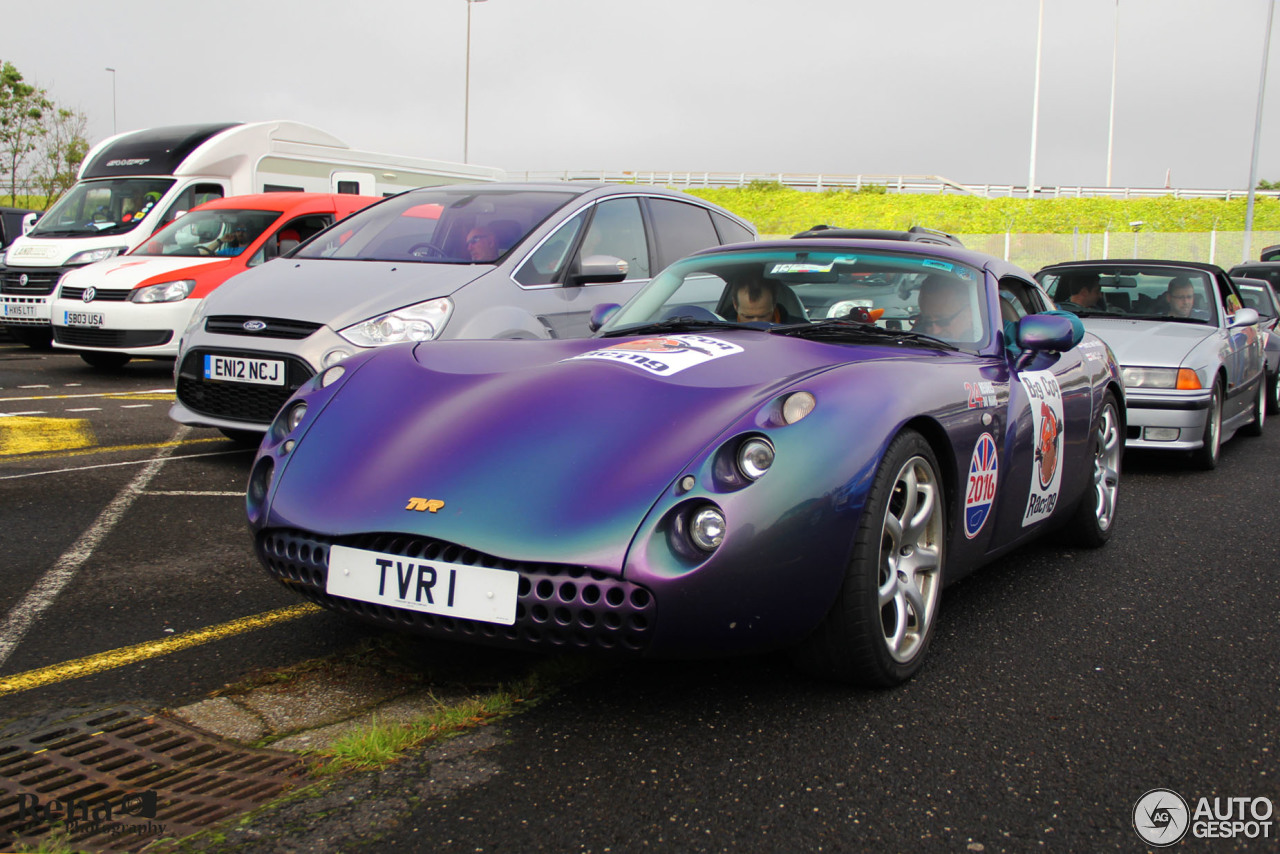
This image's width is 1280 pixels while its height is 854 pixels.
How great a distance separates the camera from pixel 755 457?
2635 millimetres

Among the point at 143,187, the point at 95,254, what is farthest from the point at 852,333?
the point at 143,187

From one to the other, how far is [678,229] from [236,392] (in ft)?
10.6

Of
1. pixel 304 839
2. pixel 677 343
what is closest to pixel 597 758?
pixel 304 839

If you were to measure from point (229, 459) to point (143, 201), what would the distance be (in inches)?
310

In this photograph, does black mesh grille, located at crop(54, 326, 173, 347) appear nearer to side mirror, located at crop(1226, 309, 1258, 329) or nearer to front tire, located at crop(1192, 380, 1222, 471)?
front tire, located at crop(1192, 380, 1222, 471)

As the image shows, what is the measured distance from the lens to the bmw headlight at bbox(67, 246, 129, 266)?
1243 cm

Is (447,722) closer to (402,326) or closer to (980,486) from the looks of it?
(980,486)

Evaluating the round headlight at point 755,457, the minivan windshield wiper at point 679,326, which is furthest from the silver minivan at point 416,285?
the round headlight at point 755,457

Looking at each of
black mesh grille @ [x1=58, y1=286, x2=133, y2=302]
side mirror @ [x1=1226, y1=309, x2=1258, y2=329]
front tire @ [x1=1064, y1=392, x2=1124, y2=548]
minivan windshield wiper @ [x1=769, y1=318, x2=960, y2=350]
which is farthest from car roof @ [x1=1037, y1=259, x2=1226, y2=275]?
black mesh grille @ [x1=58, y1=286, x2=133, y2=302]

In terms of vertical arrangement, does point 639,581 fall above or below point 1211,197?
below

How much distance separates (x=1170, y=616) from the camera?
12.5 feet

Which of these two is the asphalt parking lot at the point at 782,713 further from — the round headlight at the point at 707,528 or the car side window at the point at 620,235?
the car side window at the point at 620,235

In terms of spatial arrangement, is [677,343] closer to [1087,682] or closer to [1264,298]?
[1087,682]

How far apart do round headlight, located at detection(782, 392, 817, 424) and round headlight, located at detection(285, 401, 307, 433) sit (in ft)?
4.81
